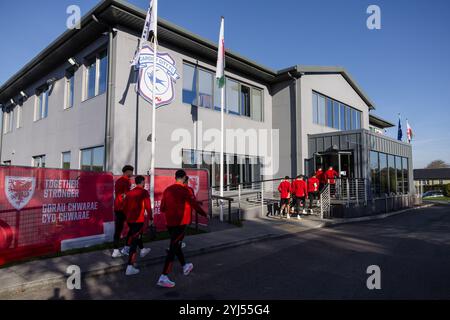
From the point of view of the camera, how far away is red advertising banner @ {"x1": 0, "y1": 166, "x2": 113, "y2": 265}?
6.55 metres

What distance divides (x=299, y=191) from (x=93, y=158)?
8.66 metres

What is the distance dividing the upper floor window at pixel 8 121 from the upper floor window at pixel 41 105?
522cm

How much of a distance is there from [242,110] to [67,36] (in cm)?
907

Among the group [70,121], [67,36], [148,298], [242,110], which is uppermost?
[67,36]

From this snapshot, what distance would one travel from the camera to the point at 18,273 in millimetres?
5750

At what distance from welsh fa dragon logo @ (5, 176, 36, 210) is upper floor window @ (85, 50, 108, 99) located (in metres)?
6.84

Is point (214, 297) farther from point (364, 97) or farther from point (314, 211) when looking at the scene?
point (364, 97)

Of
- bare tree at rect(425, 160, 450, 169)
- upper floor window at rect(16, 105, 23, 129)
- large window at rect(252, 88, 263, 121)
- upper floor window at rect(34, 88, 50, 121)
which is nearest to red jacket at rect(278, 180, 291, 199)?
large window at rect(252, 88, 263, 121)

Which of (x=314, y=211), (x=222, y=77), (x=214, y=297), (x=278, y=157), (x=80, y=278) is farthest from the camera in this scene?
(x=278, y=157)

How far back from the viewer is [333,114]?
72.3 ft

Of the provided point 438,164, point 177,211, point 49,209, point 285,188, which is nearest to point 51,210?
point 49,209

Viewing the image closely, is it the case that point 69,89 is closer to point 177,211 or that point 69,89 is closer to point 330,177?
point 177,211

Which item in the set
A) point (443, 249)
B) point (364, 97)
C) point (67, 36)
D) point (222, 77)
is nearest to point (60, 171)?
point (222, 77)

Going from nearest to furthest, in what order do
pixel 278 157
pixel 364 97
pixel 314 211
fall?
pixel 314 211
pixel 278 157
pixel 364 97
